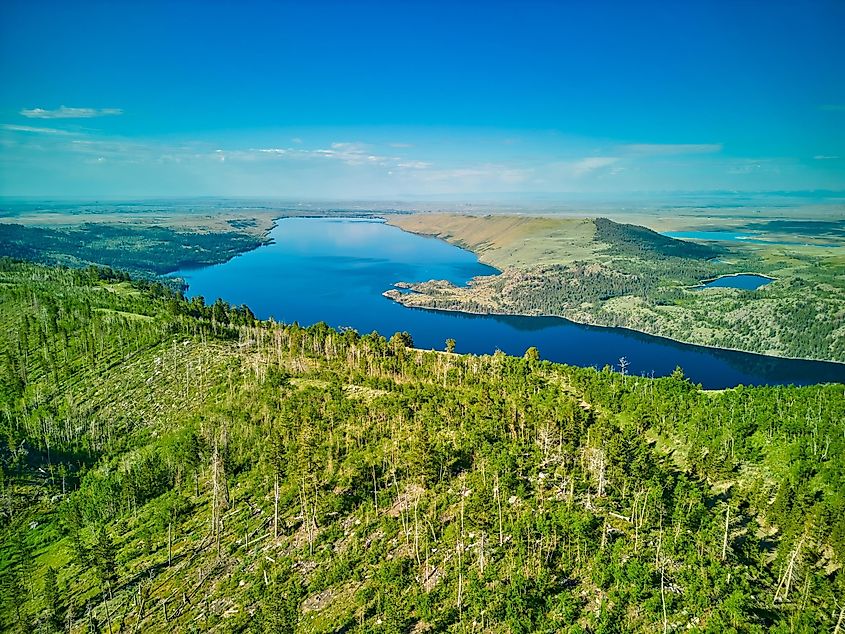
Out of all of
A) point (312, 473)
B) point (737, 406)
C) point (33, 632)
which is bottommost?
point (33, 632)

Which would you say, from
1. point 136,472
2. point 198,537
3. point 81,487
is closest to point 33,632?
point 198,537

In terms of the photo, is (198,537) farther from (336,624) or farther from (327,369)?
(327,369)

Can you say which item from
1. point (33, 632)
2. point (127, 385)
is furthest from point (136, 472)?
point (127, 385)

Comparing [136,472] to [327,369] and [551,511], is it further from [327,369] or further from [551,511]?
[551,511]

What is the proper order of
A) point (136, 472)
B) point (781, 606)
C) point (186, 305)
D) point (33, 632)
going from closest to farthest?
point (781, 606) → point (33, 632) → point (136, 472) → point (186, 305)

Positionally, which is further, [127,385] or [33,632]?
[127,385]

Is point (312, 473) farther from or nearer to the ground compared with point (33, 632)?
farther from the ground

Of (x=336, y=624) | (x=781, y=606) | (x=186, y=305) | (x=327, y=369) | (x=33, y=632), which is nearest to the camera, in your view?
(x=781, y=606)
